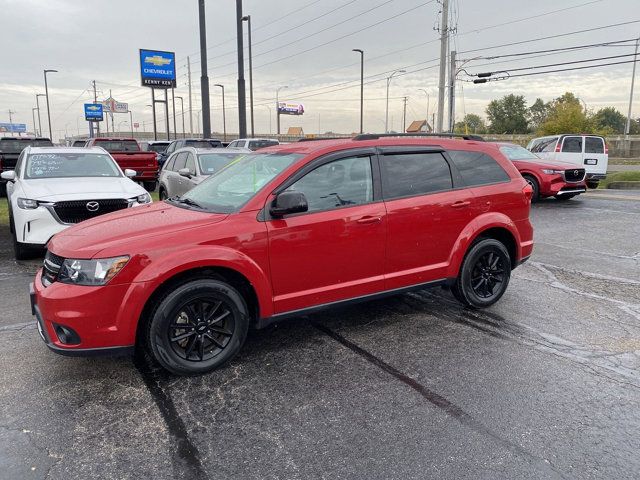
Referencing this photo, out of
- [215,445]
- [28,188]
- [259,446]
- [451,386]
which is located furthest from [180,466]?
[28,188]

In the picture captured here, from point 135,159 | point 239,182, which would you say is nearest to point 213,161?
point 239,182

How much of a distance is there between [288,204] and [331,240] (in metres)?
0.54

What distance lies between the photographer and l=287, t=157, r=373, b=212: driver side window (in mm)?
4055

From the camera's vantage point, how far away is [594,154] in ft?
55.7

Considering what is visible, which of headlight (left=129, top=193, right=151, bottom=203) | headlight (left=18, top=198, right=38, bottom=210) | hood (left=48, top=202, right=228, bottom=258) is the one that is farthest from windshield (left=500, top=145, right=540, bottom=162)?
hood (left=48, top=202, right=228, bottom=258)

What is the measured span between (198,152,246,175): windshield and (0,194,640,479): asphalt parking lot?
5.46 meters

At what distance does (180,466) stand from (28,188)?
239 inches

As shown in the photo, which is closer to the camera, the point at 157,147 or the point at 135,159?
the point at 135,159

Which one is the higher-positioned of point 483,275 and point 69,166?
point 69,166

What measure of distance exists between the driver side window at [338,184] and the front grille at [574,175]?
437 inches

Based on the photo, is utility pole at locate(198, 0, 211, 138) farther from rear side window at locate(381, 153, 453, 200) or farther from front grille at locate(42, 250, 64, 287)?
front grille at locate(42, 250, 64, 287)

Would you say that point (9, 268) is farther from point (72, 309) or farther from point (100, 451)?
point (100, 451)

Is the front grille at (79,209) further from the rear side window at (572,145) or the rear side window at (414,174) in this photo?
the rear side window at (572,145)

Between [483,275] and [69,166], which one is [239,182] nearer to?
[483,275]
